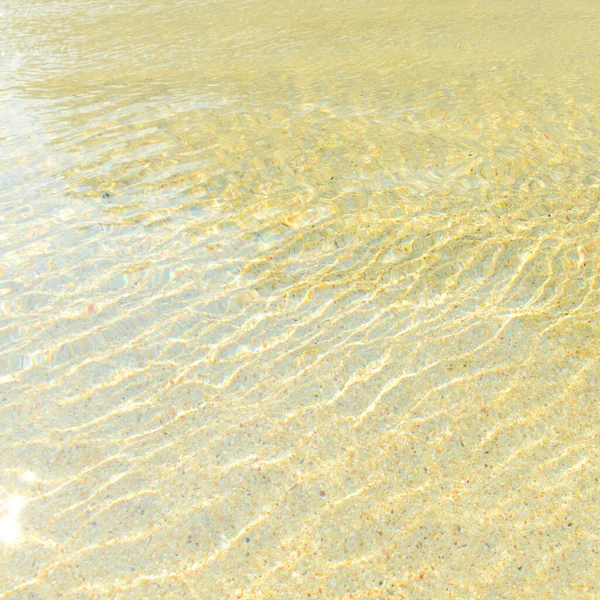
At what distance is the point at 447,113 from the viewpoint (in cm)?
566

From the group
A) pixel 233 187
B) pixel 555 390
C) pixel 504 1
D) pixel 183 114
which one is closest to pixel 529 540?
pixel 555 390

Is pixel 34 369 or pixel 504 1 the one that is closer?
pixel 34 369

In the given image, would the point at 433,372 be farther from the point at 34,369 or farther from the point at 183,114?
the point at 183,114

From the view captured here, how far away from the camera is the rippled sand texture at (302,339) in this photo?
2281mm

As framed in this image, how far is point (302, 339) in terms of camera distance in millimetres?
3240

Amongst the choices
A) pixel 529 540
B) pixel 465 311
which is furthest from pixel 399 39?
pixel 529 540

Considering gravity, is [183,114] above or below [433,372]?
above

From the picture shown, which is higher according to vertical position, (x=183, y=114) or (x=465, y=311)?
(x=183, y=114)

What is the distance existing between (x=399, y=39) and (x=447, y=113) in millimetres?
2682

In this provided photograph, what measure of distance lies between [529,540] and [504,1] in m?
8.95

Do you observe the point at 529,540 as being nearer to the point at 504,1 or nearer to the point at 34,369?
the point at 34,369

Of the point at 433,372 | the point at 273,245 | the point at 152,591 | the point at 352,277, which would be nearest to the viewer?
the point at 152,591

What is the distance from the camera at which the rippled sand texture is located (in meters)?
2.28

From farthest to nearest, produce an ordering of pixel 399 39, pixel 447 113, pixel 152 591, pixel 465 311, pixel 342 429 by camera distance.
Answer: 1. pixel 399 39
2. pixel 447 113
3. pixel 465 311
4. pixel 342 429
5. pixel 152 591
